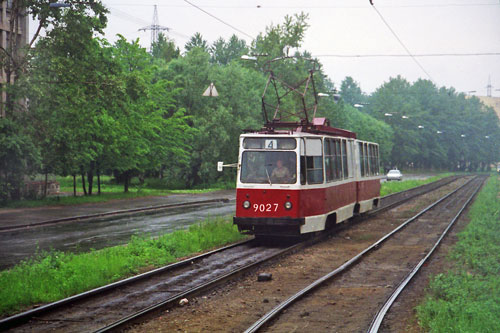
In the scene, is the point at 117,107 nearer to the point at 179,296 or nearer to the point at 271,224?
the point at 271,224

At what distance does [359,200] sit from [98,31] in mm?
16200

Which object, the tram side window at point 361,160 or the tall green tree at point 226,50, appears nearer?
the tram side window at point 361,160

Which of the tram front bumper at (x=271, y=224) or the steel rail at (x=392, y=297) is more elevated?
the tram front bumper at (x=271, y=224)

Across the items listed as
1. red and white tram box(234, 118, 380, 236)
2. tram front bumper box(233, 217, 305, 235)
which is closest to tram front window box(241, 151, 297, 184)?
red and white tram box(234, 118, 380, 236)

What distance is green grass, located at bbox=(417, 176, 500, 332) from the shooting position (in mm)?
7887

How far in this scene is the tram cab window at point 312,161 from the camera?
16.5 m

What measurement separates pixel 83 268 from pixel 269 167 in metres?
6.16

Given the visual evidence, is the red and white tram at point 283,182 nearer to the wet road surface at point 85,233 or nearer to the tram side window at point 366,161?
the wet road surface at point 85,233

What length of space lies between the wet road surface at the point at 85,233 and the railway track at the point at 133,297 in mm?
2693

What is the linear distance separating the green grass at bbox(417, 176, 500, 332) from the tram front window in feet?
14.7

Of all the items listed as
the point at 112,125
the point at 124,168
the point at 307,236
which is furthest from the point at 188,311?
the point at 124,168

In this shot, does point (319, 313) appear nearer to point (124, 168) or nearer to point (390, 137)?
point (124, 168)

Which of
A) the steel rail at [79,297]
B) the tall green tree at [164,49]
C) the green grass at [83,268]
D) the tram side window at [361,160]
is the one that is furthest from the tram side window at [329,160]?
the tall green tree at [164,49]

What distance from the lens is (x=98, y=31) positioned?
3112 centimetres
